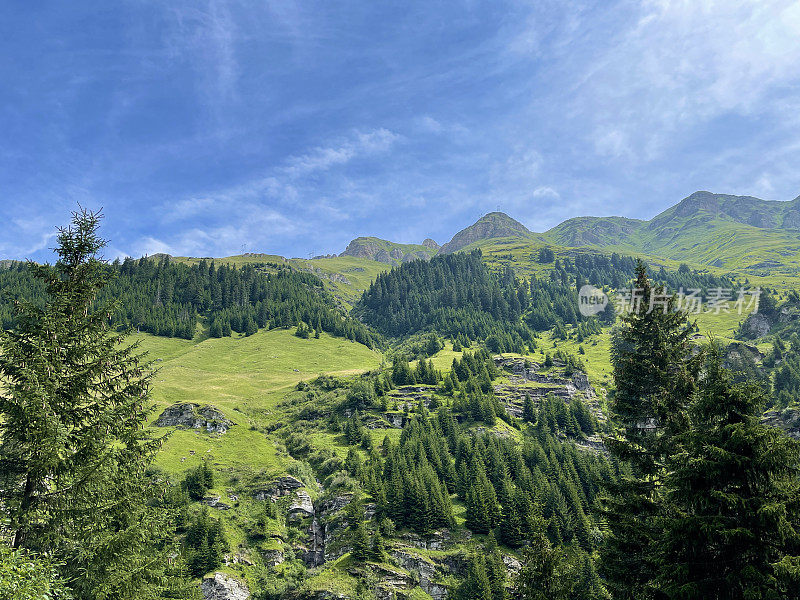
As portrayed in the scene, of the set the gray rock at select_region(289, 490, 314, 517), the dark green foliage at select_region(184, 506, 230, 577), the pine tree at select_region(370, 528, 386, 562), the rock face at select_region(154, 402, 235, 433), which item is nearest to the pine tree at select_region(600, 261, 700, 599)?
the pine tree at select_region(370, 528, 386, 562)

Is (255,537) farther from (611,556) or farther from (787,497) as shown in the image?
(787,497)

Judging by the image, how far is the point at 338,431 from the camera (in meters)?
118

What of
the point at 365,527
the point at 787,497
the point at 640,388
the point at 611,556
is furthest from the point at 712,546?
the point at 365,527

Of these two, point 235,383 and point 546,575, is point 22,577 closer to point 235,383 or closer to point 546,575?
point 546,575

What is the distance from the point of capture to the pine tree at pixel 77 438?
15.0 meters

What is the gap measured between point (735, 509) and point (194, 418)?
113 metres

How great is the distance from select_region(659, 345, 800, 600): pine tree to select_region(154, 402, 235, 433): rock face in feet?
354

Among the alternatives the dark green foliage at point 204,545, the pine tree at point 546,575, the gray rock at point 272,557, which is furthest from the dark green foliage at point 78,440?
the gray rock at point 272,557

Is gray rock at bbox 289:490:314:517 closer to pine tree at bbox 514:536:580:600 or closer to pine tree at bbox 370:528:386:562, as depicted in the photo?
pine tree at bbox 370:528:386:562

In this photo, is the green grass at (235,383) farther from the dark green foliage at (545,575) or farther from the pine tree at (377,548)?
the dark green foliage at (545,575)

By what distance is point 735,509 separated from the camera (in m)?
12.9

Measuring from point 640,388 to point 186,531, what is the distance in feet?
236

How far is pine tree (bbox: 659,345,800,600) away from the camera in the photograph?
1217 centimetres

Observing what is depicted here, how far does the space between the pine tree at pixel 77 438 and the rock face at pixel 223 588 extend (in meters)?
53.9
